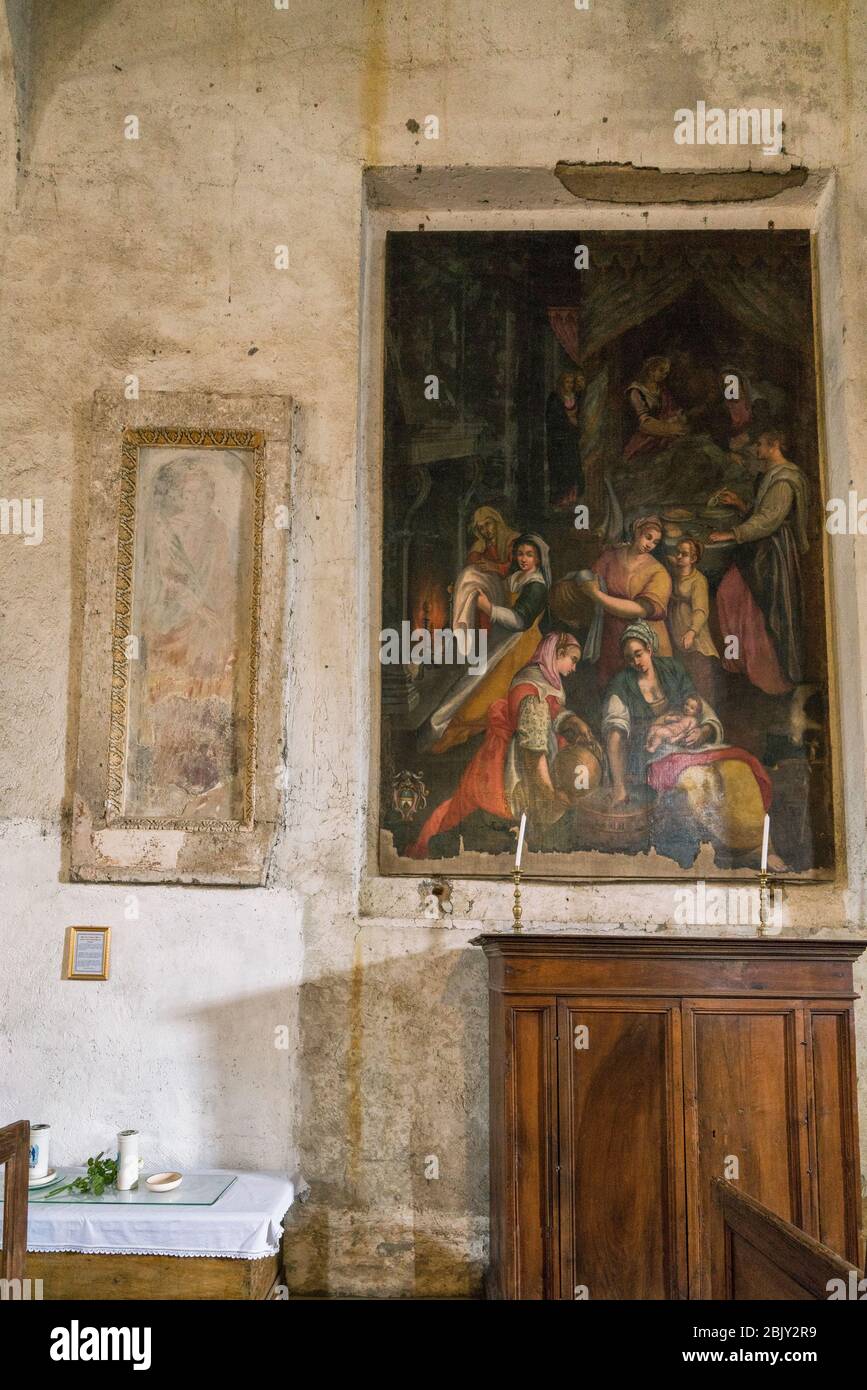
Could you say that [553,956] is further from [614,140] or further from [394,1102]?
[614,140]

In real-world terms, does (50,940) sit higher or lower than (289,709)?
lower

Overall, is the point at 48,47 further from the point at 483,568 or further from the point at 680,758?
the point at 680,758

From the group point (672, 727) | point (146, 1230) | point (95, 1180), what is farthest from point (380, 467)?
point (146, 1230)

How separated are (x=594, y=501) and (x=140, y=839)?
2.85 meters

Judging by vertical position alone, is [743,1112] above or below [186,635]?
below

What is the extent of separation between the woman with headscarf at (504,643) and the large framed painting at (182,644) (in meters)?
0.90

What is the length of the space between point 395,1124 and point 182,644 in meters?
2.49

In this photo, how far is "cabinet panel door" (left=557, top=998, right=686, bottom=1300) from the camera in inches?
171

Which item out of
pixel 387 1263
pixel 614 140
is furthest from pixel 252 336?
pixel 387 1263

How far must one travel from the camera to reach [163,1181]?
4.70 m

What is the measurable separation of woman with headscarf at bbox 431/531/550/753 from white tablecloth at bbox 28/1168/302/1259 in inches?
92.6

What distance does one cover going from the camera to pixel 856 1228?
4359 millimetres

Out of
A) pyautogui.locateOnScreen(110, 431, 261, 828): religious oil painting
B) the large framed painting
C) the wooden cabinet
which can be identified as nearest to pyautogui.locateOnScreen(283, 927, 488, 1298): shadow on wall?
the wooden cabinet
